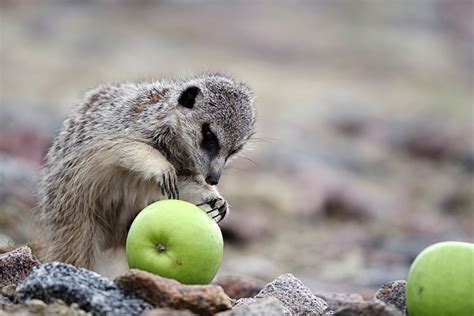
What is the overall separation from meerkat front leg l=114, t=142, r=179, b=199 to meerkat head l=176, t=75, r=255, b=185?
28cm

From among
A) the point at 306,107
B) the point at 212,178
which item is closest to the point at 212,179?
the point at 212,178

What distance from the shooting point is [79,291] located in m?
4.48

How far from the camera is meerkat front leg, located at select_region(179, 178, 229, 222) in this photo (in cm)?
637

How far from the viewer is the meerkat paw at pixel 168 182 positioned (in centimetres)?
598

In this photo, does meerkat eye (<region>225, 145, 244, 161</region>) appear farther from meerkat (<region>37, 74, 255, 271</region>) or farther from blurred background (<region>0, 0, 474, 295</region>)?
blurred background (<region>0, 0, 474, 295</region>)

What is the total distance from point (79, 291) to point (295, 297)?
142cm

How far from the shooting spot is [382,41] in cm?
3522

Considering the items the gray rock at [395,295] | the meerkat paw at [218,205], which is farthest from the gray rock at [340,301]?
the meerkat paw at [218,205]

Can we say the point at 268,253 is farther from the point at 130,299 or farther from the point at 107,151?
the point at 130,299

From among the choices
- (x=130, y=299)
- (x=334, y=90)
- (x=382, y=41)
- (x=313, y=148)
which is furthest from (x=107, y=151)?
(x=382, y=41)

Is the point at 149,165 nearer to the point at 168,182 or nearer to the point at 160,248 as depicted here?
the point at 168,182

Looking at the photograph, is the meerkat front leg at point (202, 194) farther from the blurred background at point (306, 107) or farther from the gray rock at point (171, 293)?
the gray rock at point (171, 293)

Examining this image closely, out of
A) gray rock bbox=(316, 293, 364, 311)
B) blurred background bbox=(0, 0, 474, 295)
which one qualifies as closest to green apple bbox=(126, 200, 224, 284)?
gray rock bbox=(316, 293, 364, 311)

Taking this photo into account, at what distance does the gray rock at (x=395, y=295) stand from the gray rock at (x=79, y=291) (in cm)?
146
